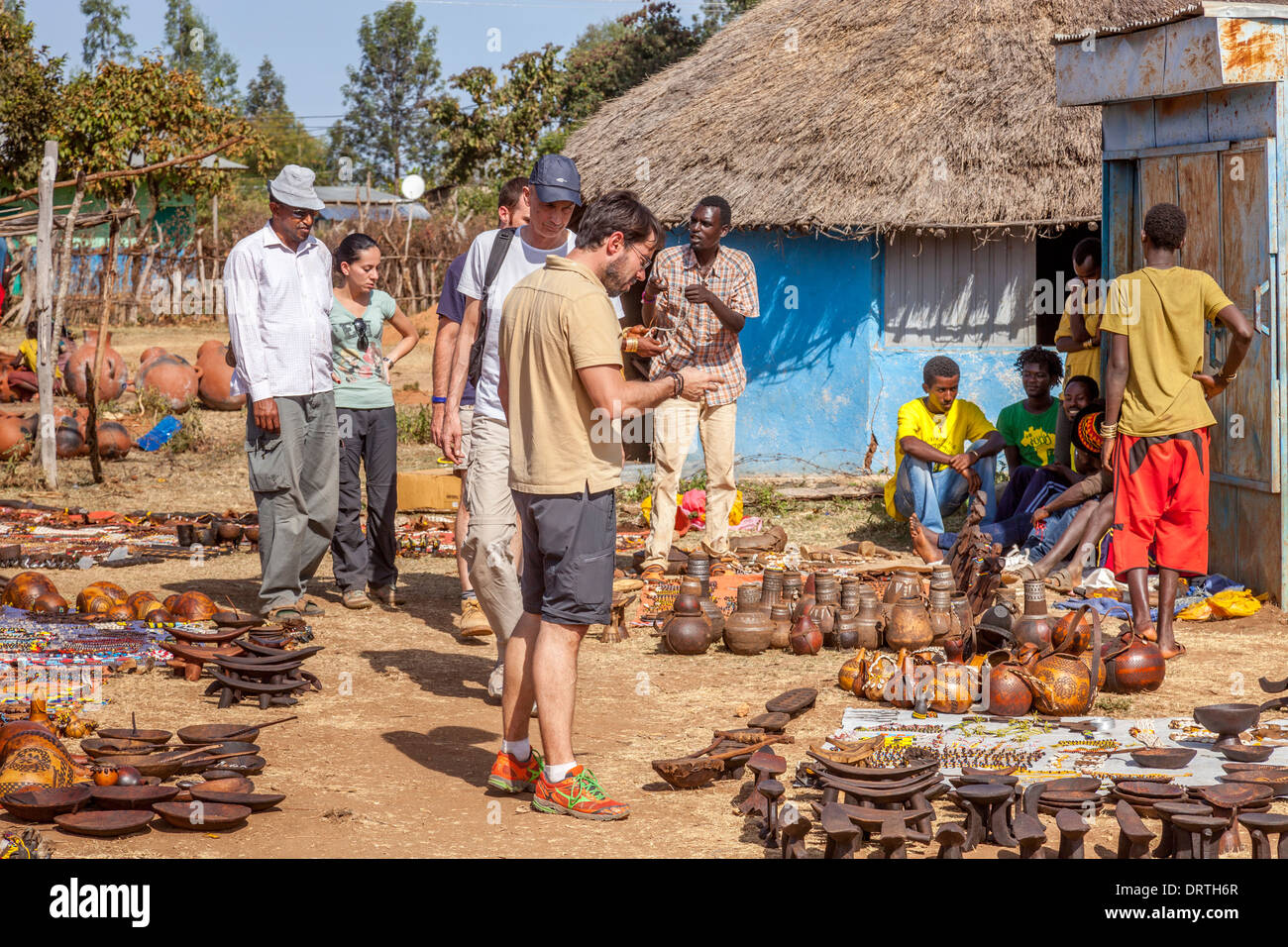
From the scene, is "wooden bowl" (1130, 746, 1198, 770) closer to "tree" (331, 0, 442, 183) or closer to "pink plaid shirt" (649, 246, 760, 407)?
"pink plaid shirt" (649, 246, 760, 407)

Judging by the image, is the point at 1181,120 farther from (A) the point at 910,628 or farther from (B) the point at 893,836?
(B) the point at 893,836

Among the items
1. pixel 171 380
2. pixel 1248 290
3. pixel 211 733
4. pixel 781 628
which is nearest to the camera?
pixel 211 733

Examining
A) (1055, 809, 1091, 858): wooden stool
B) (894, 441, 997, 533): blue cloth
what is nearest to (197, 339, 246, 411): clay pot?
(894, 441, 997, 533): blue cloth

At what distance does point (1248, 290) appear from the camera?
24.8 ft

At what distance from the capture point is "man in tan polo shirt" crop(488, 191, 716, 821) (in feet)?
14.0

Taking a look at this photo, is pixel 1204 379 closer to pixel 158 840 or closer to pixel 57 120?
pixel 158 840

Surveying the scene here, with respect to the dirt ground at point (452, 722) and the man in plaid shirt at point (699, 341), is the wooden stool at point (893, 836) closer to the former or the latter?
the dirt ground at point (452, 722)

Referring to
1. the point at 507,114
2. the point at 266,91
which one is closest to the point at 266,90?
the point at 266,91

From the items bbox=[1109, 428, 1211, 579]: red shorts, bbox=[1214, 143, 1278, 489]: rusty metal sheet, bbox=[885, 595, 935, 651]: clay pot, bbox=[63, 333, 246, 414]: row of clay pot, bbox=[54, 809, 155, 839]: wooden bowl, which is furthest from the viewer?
bbox=[63, 333, 246, 414]: row of clay pot

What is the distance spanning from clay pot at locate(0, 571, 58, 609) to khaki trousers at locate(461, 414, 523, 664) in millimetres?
3067

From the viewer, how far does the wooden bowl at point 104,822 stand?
4.03 meters

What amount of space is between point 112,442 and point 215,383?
3.21 metres

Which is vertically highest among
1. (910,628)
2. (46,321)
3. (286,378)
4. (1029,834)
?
(46,321)

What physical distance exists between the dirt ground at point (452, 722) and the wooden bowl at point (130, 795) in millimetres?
101
